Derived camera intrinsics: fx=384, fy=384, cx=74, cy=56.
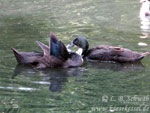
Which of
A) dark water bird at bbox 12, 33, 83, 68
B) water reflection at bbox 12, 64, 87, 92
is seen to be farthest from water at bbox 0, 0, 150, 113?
dark water bird at bbox 12, 33, 83, 68

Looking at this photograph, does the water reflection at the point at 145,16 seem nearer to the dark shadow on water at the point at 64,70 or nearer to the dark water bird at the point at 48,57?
the dark shadow on water at the point at 64,70

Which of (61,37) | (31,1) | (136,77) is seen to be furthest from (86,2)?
(136,77)

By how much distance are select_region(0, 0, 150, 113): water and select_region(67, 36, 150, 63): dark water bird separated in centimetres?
19

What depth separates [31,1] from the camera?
58.6 ft

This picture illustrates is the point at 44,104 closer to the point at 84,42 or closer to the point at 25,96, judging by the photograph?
the point at 25,96

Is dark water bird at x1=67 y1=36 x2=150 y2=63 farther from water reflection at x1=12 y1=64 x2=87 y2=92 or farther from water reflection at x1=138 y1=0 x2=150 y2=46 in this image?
water reflection at x1=138 y1=0 x2=150 y2=46

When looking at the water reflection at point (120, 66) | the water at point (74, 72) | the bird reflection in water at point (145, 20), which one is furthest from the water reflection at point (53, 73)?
the bird reflection in water at point (145, 20)

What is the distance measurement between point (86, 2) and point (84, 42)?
26.7 ft

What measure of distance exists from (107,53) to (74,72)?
1111 millimetres

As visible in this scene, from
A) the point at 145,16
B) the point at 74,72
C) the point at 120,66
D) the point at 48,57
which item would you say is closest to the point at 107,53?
the point at 120,66

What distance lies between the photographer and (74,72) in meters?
8.53

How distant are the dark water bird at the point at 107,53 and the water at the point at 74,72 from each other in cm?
19

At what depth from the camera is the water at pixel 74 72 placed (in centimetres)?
645

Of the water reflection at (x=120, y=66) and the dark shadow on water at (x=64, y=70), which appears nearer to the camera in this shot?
the dark shadow on water at (x=64, y=70)
